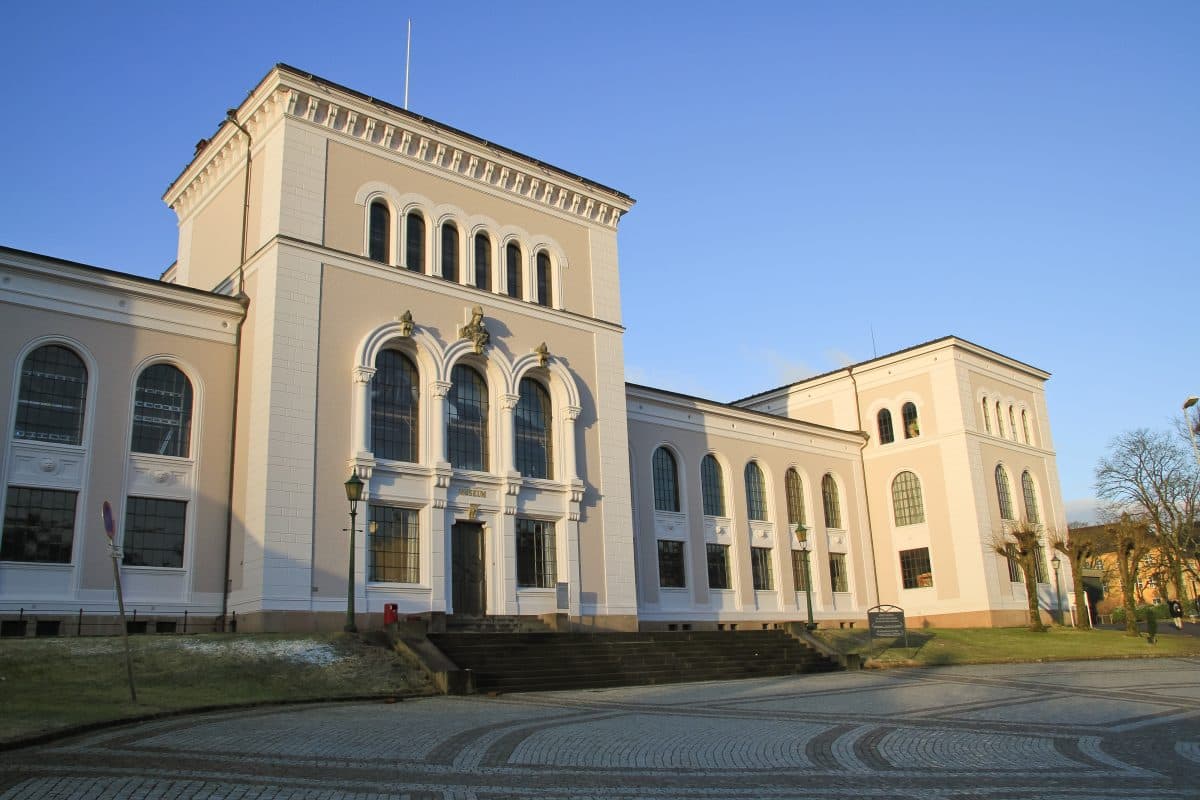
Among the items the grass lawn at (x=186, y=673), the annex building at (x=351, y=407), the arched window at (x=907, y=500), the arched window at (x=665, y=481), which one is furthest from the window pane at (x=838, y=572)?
the grass lawn at (x=186, y=673)

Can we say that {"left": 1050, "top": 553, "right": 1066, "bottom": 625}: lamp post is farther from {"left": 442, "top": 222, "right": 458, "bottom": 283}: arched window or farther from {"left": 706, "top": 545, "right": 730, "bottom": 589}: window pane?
{"left": 442, "top": 222, "right": 458, "bottom": 283}: arched window

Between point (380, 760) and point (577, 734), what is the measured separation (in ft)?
10.8

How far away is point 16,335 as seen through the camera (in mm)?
23406

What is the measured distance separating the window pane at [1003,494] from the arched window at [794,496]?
9.67m

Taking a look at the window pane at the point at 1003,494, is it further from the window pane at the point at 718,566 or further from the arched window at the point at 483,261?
the arched window at the point at 483,261

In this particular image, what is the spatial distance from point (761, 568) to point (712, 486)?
13.2ft

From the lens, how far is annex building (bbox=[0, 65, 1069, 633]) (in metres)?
23.7

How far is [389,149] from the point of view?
29000 millimetres

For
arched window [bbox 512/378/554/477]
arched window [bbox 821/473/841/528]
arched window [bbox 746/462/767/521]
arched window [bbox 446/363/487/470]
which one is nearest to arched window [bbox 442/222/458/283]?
arched window [bbox 446/363/487/470]

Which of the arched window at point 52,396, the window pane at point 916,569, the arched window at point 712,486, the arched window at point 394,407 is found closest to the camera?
the arched window at point 52,396

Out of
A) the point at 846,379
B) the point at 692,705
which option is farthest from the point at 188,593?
the point at 846,379

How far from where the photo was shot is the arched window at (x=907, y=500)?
45.2m

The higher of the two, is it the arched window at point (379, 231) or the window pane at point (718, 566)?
the arched window at point (379, 231)

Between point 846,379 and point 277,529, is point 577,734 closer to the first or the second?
point 277,529
